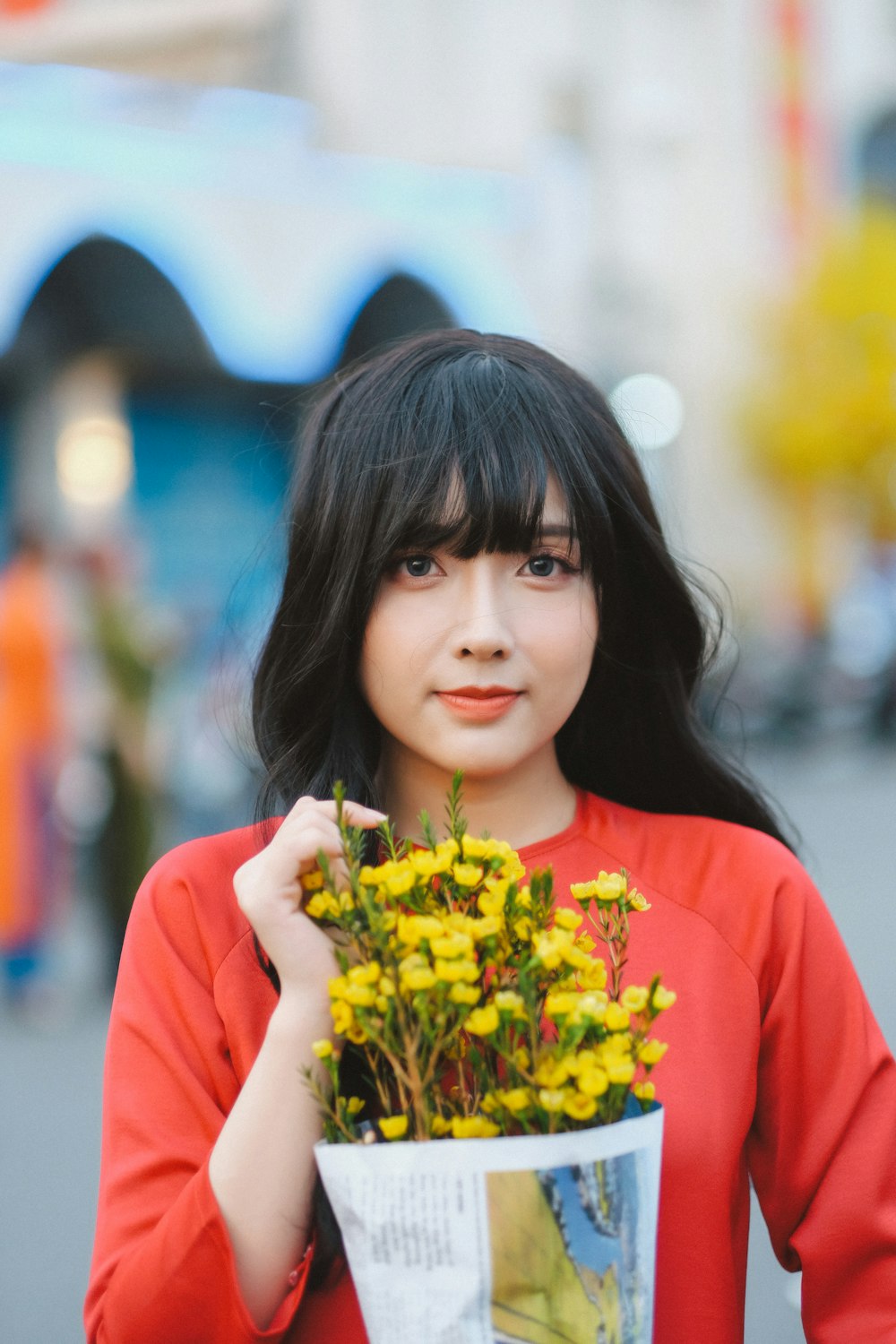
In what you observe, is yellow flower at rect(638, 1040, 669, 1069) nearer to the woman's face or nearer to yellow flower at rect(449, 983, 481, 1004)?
yellow flower at rect(449, 983, 481, 1004)

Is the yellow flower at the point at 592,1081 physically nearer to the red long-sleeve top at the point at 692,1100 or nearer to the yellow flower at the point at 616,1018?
the yellow flower at the point at 616,1018

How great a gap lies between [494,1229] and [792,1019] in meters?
0.48

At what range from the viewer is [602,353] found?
58.9ft

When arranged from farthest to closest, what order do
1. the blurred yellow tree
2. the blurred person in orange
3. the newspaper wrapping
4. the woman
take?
the blurred yellow tree < the blurred person in orange < the woman < the newspaper wrapping

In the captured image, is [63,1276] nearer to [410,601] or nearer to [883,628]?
[410,601]

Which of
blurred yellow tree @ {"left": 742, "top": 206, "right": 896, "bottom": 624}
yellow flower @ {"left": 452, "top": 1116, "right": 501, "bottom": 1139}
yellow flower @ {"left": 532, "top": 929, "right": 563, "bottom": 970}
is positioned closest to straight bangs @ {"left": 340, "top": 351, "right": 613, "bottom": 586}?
yellow flower @ {"left": 532, "top": 929, "right": 563, "bottom": 970}

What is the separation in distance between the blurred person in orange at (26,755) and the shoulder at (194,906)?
469 cm

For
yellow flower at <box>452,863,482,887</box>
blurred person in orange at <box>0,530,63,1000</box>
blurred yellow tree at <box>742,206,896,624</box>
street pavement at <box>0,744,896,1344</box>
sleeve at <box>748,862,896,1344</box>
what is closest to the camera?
yellow flower at <box>452,863,482,887</box>

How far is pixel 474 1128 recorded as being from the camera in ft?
3.63

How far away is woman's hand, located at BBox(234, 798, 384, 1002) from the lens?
4.19 ft

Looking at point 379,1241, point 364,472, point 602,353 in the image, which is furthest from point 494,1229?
point 602,353

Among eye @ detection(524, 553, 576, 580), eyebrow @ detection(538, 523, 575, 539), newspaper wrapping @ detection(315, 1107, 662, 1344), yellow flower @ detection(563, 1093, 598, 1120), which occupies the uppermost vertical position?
eyebrow @ detection(538, 523, 575, 539)

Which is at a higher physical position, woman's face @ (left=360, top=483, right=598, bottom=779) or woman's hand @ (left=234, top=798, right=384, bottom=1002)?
woman's face @ (left=360, top=483, right=598, bottom=779)

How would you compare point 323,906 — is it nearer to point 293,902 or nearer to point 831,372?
point 293,902
